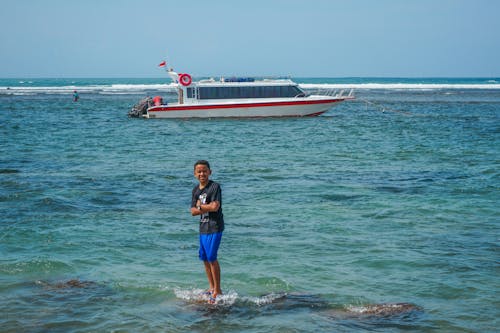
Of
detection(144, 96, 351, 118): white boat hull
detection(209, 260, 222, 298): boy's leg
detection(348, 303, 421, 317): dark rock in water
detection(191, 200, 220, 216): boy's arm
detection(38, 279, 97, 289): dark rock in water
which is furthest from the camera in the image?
detection(144, 96, 351, 118): white boat hull

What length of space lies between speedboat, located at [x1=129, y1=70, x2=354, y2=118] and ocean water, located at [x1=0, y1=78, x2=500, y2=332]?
1599 cm

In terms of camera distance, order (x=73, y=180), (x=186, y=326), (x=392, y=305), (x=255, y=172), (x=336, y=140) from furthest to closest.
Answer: (x=336, y=140)
(x=255, y=172)
(x=73, y=180)
(x=392, y=305)
(x=186, y=326)

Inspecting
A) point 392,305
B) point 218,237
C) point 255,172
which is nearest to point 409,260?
point 392,305

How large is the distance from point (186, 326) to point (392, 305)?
2601mm

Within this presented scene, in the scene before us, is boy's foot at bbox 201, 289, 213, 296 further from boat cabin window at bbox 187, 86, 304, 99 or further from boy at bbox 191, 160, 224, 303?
boat cabin window at bbox 187, 86, 304, 99

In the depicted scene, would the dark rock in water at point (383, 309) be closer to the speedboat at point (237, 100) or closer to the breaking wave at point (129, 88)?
the speedboat at point (237, 100)

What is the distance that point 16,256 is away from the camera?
10156mm

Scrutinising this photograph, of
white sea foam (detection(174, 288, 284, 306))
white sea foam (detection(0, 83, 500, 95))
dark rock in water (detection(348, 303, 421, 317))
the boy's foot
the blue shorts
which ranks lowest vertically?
dark rock in water (detection(348, 303, 421, 317))

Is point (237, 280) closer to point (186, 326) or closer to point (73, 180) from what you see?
point (186, 326)

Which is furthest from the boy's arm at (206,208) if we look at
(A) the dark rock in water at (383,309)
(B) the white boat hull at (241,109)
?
(B) the white boat hull at (241,109)

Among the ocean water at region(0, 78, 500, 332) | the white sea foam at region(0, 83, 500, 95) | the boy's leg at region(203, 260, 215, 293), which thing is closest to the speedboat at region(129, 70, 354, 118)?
the ocean water at region(0, 78, 500, 332)

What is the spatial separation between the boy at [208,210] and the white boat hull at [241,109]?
3230cm

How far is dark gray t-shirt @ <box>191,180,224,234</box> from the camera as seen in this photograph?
7543mm

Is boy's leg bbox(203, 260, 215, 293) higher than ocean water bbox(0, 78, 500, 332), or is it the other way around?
boy's leg bbox(203, 260, 215, 293)
